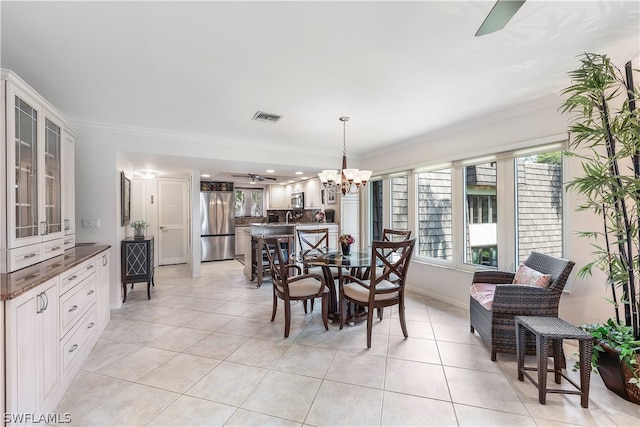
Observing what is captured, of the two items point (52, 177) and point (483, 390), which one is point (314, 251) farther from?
point (52, 177)

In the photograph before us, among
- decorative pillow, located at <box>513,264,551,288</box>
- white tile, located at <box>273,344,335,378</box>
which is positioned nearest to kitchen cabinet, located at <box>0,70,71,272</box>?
white tile, located at <box>273,344,335,378</box>

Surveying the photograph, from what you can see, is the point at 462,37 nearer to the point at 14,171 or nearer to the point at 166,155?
the point at 14,171

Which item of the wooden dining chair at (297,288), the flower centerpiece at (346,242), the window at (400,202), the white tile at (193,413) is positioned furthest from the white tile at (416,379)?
the window at (400,202)

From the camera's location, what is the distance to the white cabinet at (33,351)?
139 centimetres

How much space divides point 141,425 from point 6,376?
72 cm

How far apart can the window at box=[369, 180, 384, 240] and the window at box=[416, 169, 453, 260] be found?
2.98 ft

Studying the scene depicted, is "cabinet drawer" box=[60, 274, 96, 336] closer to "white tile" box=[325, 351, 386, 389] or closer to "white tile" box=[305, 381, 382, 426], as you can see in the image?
"white tile" box=[305, 381, 382, 426]

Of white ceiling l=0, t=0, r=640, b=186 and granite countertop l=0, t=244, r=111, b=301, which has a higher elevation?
white ceiling l=0, t=0, r=640, b=186

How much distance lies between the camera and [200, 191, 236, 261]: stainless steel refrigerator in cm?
709

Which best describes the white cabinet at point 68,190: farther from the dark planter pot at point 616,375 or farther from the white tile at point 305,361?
the dark planter pot at point 616,375

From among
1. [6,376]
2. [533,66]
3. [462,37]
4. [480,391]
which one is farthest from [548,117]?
[6,376]

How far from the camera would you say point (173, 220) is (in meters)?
6.73

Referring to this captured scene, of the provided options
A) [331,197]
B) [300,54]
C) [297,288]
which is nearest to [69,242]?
[297,288]

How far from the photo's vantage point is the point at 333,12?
1.61 meters
